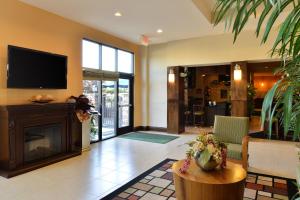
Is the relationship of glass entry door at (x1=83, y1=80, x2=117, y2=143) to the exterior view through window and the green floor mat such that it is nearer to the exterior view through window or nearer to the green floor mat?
the exterior view through window

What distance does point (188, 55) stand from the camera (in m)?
7.60

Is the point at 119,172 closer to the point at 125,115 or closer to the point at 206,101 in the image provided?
the point at 125,115

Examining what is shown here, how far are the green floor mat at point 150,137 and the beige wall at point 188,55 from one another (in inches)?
35.5

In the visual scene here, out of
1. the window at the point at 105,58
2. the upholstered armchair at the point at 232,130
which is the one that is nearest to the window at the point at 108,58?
the window at the point at 105,58

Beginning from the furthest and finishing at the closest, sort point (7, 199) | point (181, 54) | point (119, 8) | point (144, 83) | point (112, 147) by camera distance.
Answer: point (144, 83), point (181, 54), point (112, 147), point (119, 8), point (7, 199)

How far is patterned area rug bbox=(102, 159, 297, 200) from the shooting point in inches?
122

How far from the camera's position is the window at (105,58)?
6.13 metres

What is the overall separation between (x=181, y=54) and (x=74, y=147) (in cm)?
471

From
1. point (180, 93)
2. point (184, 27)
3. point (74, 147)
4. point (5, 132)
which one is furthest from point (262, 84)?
point (5, 132)

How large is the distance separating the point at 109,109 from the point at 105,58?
1.63m

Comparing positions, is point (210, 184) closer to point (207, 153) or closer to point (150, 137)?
point (207, 153)

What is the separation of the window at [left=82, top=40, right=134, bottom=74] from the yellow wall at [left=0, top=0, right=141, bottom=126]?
9.3 inches

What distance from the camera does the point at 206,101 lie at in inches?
417

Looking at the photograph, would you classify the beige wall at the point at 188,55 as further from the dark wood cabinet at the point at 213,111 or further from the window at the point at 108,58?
the dark wood cabinet at the point at 213,111
